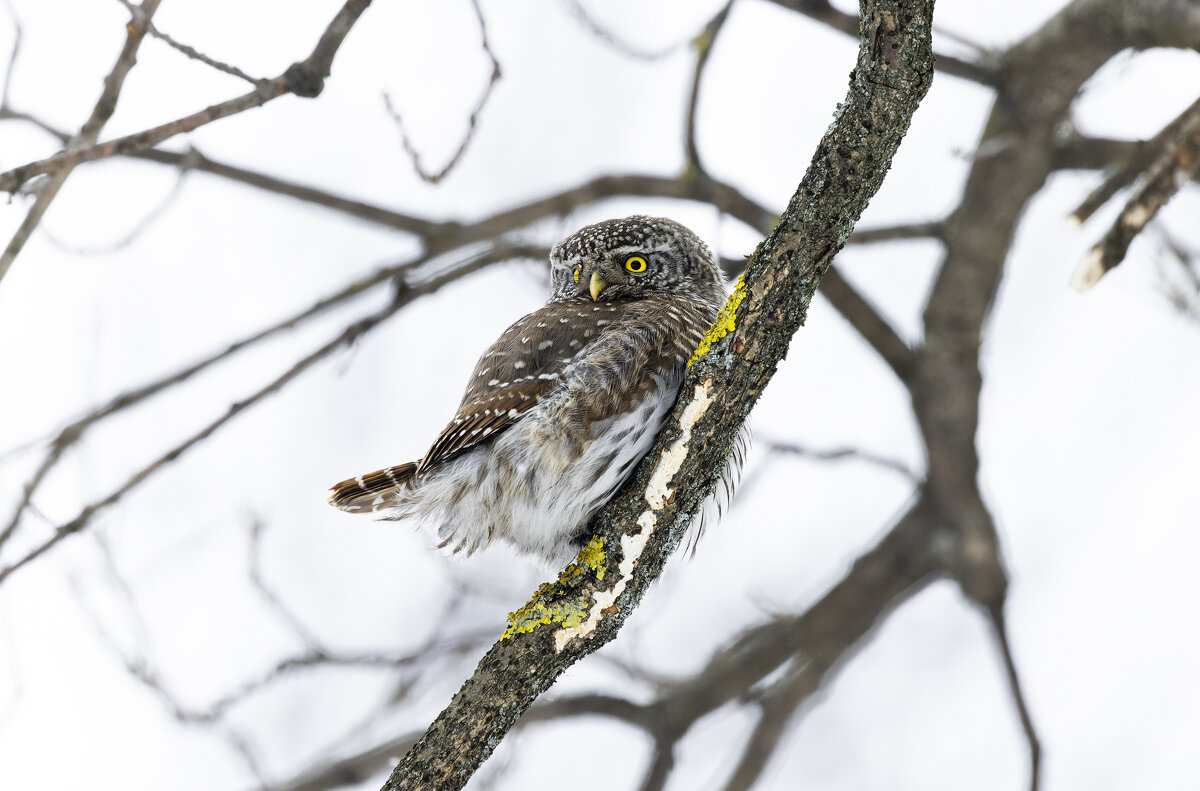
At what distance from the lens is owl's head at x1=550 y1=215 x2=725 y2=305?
3.83 meters

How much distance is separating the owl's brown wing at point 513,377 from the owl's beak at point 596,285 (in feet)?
1.12

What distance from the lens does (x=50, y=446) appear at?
390 centimetres

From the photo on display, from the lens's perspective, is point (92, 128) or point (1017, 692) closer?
point (92, 128)

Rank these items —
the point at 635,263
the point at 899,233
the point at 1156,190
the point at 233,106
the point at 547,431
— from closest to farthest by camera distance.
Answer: the point at 1156,190
the point at 233,106
the point at 547,431
the point at 635,263
the point at 899,233

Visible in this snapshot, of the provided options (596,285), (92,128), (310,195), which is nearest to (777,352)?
(596,285)

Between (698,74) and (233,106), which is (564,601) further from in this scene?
(698,74)

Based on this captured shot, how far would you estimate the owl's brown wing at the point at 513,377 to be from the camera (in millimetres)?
3055

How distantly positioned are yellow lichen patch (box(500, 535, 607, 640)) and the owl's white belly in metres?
0.38

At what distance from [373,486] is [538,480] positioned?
2.10 feet

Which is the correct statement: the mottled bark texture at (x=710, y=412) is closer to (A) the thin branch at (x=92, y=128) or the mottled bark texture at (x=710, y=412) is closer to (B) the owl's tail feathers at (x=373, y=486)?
(B) the owl's tail feathers at (x=373, y=486)

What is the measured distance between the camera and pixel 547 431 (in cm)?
300

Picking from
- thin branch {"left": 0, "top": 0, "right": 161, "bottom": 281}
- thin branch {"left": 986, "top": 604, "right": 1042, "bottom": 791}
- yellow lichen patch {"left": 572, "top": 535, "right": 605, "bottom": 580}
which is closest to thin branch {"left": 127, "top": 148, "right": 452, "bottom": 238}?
thin branch {"left": 0, "top": 0, "right": 161, "bottom": 281}

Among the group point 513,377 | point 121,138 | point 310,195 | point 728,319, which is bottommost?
point 728,319

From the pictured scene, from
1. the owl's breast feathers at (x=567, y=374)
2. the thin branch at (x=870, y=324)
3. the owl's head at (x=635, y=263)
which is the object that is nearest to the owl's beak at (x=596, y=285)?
the owl's head at (x=635, y=263)
